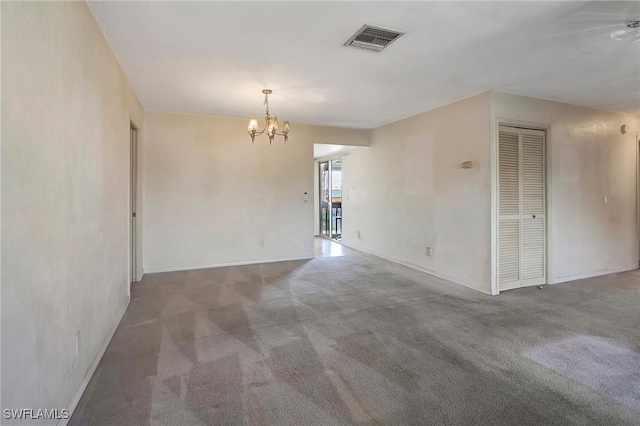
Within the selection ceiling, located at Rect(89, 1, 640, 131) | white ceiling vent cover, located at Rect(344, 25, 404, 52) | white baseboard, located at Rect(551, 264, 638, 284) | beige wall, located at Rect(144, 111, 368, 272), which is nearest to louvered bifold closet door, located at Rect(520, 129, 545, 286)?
white baseboard, located at Rect(551, 264, 638, 284)

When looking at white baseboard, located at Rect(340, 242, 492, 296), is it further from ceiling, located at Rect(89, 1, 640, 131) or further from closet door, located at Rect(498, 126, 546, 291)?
ceiling, located at Rect(89, 1, 640, 131)

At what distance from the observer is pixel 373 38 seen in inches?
99.0

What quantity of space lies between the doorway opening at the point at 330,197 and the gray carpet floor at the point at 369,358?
478 cm

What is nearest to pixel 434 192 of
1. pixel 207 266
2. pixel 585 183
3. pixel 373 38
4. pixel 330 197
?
pixel 585 183

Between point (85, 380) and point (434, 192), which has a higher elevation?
point (434, 192)

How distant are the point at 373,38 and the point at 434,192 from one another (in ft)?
9.14

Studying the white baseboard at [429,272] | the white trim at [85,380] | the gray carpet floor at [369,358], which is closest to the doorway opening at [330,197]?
the white baseboard at [429,272]

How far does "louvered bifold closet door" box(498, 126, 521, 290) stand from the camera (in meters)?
3.96

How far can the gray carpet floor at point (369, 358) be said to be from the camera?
1806 mm

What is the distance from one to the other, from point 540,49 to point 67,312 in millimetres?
4027

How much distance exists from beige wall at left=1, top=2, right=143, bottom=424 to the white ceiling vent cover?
1885 millimetres

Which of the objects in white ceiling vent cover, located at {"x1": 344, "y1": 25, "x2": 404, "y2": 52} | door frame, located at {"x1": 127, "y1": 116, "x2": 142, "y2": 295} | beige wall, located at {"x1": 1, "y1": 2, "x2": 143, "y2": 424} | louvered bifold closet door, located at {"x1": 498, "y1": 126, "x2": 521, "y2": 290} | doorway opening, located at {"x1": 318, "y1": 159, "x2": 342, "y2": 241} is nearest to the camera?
beige wall, located at {"x1": 1, "y1": 2, "x2": 143, "y2": 424}

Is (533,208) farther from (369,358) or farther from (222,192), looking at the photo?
(222,192)

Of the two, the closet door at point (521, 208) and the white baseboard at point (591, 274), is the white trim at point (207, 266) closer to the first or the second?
the closet door at point (521, 208)
